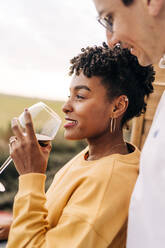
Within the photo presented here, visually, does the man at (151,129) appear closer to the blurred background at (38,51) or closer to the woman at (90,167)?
the woman at (90,167)

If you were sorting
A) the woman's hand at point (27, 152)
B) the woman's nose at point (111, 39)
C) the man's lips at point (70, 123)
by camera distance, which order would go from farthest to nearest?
the man's lips at point (70, 123) < the woman's hand at point (27, 152) < the woman's nose at point (111, 39)

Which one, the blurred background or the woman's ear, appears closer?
the woman's ear

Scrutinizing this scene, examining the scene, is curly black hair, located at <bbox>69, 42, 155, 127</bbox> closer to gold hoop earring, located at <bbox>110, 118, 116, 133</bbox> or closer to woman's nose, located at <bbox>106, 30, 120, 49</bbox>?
gold hoop earring, located at <bbox>110, 118, 116, 133</bbox>

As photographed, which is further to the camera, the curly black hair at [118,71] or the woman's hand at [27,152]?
the curly black hair at [118,71]

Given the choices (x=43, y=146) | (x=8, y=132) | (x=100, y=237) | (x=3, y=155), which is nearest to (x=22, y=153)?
→ (x=43, y=146)

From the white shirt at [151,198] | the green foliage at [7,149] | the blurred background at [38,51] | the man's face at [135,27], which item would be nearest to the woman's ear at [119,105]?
the man's face at [135,27]

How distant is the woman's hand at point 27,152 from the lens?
0.99 m

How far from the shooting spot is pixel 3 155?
233 cm

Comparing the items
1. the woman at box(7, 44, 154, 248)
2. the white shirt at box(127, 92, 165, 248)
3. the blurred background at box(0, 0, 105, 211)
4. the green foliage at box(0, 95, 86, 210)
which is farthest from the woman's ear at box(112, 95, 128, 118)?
the blurred background at box(0, 0, 105, 211)

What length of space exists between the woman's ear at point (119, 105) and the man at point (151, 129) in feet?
0.86

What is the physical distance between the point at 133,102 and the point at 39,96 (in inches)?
58.1

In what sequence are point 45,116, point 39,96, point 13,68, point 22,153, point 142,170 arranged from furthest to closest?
point 13,68
point 39,96
point 45,116
point 22,153
point 142,170

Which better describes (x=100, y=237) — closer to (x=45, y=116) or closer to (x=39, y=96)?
(x=45, y=116)

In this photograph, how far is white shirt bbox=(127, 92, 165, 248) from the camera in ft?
2.15
